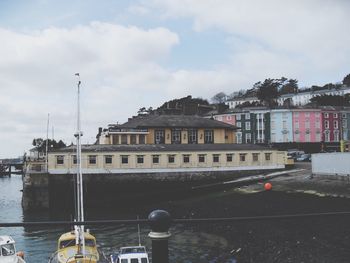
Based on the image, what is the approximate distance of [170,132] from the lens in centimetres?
6172

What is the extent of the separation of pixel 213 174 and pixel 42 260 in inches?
1217

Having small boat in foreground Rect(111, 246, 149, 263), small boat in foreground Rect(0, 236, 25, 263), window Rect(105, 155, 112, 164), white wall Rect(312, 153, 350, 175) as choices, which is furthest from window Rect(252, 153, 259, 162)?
small boat in foreground Rect(0, 236, 25, 263)

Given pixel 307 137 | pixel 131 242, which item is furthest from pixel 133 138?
pixel 307 137

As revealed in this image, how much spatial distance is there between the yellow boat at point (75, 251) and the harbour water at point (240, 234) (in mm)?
2445

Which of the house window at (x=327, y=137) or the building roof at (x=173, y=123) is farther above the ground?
the building roof at (x=173, y=123)

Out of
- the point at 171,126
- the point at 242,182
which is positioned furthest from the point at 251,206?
A: the point at 171,126

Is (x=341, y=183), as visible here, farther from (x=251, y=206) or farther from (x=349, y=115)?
(x=349, y=115)

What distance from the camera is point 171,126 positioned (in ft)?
201

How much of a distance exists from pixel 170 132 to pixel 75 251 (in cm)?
4257

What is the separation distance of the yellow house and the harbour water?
21.4 metres

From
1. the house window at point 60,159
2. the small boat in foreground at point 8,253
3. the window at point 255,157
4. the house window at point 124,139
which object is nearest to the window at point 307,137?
the window at point 255,157

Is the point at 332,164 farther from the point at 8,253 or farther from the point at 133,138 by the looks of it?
the point at 8,253

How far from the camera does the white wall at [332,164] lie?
4147 centimetres

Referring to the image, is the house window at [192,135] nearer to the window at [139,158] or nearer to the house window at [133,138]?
the house window at [133,138]
